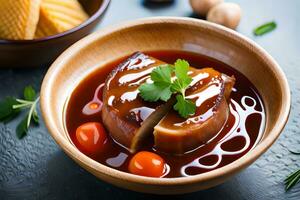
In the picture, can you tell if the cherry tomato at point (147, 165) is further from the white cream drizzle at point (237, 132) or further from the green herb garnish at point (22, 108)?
the green herb garnish at point (22, 108)

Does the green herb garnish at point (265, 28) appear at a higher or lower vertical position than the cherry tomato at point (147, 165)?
higher

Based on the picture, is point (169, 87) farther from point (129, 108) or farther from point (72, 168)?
point (72, 168)

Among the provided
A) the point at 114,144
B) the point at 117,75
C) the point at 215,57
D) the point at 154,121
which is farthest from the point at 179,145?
the point at 215,57

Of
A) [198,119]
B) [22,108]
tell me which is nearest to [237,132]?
[198,119]

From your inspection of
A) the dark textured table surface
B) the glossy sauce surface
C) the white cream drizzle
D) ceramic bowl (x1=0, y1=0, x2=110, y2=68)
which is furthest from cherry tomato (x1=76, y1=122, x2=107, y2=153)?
ceramic bowl (x1=0, y1=0, x2=110, y2=68)

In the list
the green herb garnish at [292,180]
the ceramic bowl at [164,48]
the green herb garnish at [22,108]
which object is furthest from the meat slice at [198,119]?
the green herb garnish at [22,108]

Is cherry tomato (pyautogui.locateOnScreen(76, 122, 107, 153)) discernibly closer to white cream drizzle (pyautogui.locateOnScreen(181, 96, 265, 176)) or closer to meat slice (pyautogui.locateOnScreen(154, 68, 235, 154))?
meat slice (pyautogui.locateOnScreen(154, 68, 235, 154))
